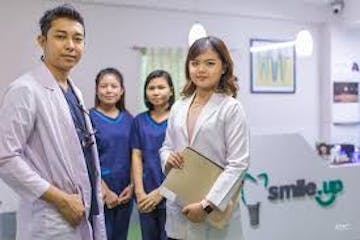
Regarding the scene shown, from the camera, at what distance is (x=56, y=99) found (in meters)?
1.47

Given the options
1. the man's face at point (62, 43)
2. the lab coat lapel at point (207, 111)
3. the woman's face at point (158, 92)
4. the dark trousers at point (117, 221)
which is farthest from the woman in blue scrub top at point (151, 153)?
the man's face at point (62, 43)

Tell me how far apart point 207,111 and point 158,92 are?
699mm

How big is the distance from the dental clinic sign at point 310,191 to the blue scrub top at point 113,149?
4.21 ft

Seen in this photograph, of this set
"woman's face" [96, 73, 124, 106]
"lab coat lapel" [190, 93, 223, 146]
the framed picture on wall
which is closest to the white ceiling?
the framed picture on wall

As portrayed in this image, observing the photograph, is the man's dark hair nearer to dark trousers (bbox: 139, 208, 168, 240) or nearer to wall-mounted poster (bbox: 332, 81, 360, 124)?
dark trousers (bbox: 139, 208, 168, 240)

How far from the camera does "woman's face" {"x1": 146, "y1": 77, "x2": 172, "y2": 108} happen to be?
2459mm

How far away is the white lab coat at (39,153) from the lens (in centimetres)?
139

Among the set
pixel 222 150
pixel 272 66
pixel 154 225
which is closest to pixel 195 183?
pixel 222 150

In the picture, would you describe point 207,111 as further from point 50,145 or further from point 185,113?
point 50,145

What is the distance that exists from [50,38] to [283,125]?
4.19m

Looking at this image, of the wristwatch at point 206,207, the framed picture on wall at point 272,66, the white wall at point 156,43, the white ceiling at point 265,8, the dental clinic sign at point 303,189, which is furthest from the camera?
the framed picture on wall at point 272,66

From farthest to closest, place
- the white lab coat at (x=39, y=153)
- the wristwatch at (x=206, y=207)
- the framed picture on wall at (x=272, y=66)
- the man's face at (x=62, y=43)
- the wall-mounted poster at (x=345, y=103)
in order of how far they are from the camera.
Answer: the wall-mounted poster at (x=345, y=103), the framed picture on wall at (x=272, y=66), the wristwatch at (x=206, y=207), the man's face at (x=62, y=43), the white lab coat at (x=39, y=153)

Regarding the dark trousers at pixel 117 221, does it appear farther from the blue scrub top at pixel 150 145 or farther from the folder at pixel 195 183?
the folder at pixel 195 183

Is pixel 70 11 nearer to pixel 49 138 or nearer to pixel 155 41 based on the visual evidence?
pixel 49 138
